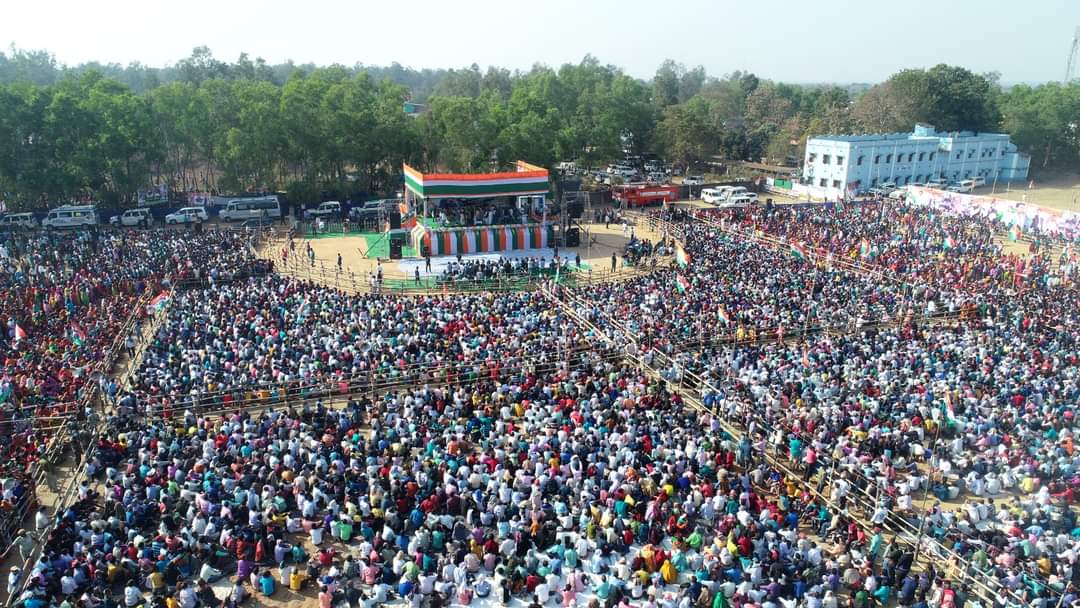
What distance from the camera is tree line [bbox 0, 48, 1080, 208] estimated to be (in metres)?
43.7

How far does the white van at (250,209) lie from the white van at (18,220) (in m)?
9.90

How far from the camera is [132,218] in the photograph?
4303 centimetres

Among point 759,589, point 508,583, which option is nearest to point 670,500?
point 759,589

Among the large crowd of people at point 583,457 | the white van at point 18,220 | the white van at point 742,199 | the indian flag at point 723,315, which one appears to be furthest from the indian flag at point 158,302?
the white van at point 742,199

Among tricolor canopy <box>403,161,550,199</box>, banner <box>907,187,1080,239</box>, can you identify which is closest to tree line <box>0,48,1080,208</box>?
tricolor canopy <box>403,161,550,199</box>

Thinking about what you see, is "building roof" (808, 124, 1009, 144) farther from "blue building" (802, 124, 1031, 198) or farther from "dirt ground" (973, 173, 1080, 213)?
"dirt ground" (973, 173, 1080, 213)

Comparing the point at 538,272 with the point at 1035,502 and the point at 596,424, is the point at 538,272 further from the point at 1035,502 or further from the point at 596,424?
the point at 1035,502

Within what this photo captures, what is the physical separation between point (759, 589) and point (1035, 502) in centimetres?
672

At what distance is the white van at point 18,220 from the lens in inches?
1613

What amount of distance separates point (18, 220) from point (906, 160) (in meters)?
64.2

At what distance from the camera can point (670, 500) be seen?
14758mm

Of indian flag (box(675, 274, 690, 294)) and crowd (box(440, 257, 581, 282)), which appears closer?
indian flag (box(675, 274, 690, 294))

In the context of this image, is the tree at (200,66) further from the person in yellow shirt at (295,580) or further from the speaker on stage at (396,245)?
the person in yellow shirt at (295,580)

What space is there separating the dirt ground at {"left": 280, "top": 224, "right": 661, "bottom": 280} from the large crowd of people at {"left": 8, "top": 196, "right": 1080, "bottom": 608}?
25.3 feet
